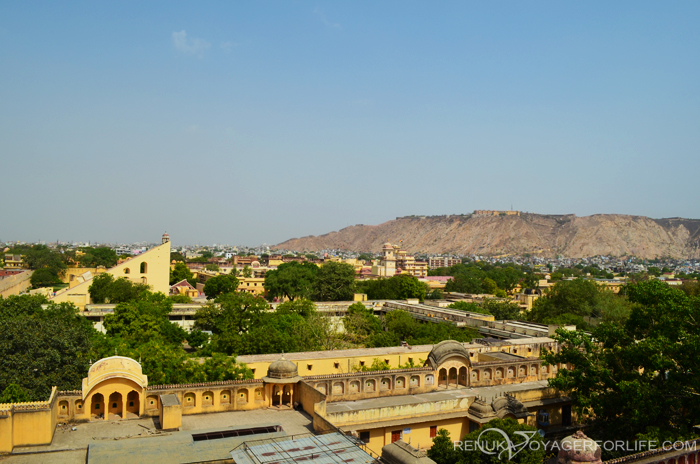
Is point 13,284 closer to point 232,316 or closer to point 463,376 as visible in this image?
point 232,316

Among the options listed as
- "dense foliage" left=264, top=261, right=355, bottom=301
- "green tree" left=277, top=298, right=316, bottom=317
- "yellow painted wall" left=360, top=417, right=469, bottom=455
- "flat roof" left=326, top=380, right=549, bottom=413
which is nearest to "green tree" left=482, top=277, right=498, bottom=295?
"dense foliage" left=264, top=261, right=355, bottom=301

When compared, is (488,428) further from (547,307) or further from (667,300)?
(547,307)

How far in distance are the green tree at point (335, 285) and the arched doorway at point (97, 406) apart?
4591cm

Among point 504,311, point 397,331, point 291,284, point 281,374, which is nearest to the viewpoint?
point 281,374

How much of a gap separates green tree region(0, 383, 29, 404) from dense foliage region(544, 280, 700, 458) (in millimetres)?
19827

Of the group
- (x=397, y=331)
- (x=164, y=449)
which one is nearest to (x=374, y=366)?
(x=164, y=449)

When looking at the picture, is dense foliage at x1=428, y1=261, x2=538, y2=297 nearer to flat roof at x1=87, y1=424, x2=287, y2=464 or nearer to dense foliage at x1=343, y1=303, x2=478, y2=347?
dense foliage at x1=343, y1=303, x2=478, y2=347

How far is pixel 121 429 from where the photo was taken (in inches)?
687

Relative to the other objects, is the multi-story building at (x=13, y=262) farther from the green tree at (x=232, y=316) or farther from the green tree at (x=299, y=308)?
the green tree at (x=299, y=308)

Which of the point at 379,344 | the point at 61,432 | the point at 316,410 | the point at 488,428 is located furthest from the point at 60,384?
the point at 379,344

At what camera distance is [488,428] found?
16.5 meters

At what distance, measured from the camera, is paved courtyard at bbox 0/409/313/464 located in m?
15.0

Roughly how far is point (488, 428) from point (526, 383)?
11.1 meters

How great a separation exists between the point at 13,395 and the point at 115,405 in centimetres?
430
